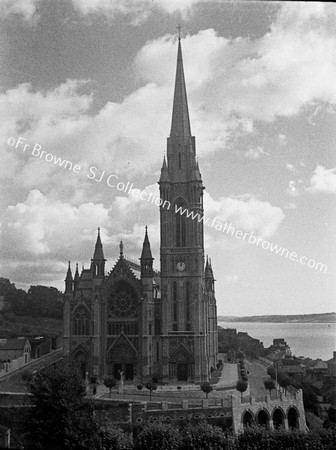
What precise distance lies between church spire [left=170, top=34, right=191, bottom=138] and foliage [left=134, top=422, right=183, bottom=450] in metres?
32.3

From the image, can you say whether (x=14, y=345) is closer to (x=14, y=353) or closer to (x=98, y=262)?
(x=14, y=353)

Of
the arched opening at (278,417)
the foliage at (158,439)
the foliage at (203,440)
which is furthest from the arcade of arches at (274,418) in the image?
the foliage at (158,439)

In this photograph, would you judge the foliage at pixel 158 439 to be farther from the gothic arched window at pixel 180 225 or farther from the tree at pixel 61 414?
the gothic arched window at pixel 180 225

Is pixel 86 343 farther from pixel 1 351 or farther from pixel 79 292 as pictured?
pixel 1 351

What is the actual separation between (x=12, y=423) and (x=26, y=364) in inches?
782

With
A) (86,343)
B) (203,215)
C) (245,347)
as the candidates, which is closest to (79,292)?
(86,343)

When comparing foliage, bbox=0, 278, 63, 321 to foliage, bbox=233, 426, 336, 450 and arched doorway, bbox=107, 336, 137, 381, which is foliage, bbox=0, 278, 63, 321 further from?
foliage, bbox=233, 426, 336, 450

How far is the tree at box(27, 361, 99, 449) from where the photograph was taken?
98.4 ft

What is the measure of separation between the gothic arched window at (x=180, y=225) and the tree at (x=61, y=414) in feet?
77.2

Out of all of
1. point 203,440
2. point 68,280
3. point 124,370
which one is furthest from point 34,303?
point 203,440

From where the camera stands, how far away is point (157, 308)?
180 feet

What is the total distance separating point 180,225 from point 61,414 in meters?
27.7

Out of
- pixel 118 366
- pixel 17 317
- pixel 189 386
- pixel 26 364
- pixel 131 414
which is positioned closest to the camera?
pixel 131 414

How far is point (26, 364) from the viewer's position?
59.1 m
